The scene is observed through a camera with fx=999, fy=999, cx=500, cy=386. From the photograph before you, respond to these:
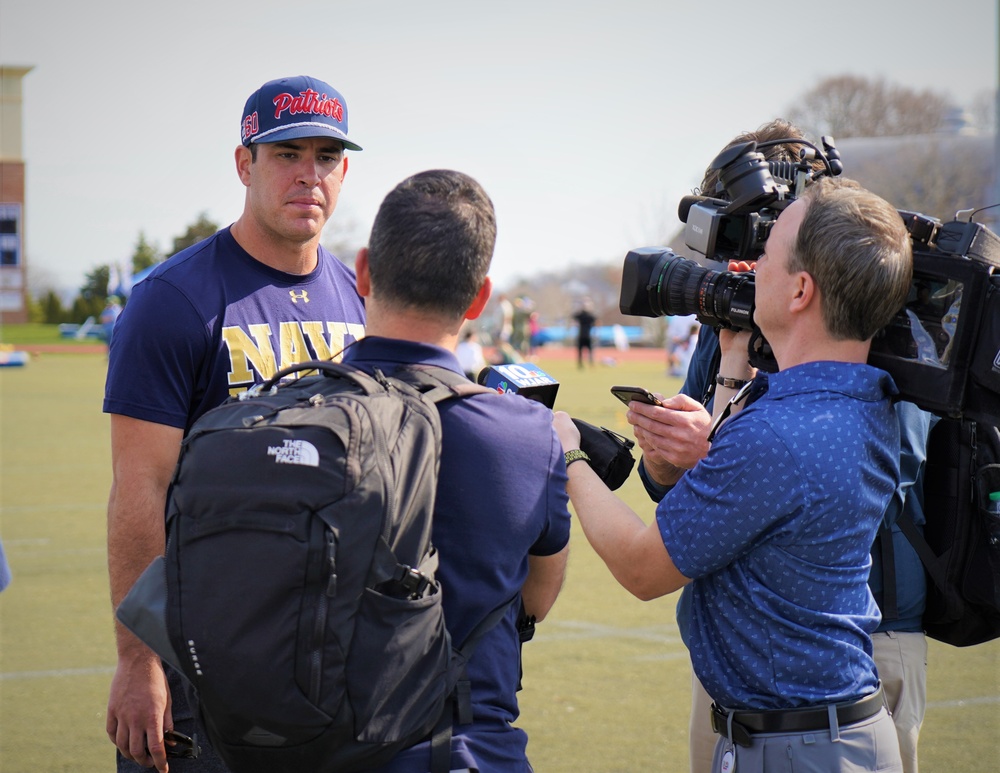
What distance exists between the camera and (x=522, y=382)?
2369 millimetres

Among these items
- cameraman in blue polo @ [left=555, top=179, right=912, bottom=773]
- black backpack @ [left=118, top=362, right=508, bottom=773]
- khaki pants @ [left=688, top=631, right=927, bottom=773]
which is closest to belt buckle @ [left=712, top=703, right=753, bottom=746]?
cameraman in blue polo @ [left=555, top=179, right=912, bottom=773]

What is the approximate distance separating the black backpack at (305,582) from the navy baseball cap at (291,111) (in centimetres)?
158

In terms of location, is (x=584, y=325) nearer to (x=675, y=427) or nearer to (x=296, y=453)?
(x=675, y=427)

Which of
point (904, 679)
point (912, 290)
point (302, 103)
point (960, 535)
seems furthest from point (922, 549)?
point (302, 103)

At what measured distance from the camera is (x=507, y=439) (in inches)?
82.0

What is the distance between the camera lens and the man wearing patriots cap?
2.87 meters

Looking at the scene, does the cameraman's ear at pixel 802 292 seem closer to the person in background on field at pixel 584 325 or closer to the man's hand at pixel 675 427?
the man's hand at pixel 675 427

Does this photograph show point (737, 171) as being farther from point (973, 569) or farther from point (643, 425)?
point (973, 569)

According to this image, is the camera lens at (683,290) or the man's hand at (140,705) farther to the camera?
the man's hand at (140,705)

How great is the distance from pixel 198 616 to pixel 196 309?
1.41 metres

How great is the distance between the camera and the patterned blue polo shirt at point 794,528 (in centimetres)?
218

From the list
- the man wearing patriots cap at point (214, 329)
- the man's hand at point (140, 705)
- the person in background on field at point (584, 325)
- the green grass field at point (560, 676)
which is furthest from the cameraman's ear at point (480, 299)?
the person in background on field at point (584, 325)

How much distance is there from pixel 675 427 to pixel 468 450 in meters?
0.80

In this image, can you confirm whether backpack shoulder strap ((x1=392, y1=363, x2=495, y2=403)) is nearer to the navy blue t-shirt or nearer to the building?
the navy blue t-shirt
